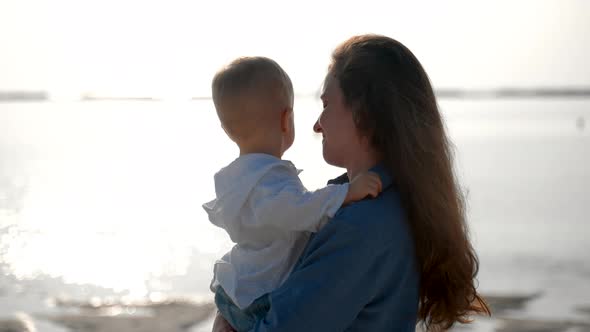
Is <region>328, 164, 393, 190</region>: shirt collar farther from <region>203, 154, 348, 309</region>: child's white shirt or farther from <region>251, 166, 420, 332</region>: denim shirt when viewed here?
<region>203, 154, 348, 309</region>: child's white shirt

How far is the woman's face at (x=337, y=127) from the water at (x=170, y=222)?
4.44 ft

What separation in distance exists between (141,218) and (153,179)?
494cm

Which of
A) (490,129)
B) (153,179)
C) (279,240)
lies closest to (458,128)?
(490,129)

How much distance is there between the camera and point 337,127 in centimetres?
228

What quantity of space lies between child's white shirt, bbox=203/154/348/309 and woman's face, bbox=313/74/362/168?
125 mm

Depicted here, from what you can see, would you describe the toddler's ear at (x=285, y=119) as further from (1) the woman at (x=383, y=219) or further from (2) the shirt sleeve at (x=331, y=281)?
(2) the shirt sleeve at (x=331, y=281)

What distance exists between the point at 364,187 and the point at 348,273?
0.22m

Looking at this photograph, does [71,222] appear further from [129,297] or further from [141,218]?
[129,297]

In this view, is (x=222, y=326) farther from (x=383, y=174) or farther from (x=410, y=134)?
(x=410, y=134)

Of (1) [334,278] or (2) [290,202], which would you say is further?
(2) [290,202]

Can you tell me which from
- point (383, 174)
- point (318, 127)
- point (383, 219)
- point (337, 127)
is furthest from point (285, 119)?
point (383, 219)

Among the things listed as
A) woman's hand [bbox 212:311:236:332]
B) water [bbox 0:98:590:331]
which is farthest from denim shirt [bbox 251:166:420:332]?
water [bbox 0:98:590:331]

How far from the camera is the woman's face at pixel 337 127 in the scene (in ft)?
7.41

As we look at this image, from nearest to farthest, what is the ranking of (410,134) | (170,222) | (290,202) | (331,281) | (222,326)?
(331,281), (410,134), (290,202), (222,326), (170,222)
